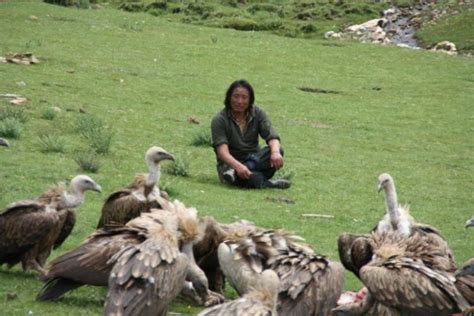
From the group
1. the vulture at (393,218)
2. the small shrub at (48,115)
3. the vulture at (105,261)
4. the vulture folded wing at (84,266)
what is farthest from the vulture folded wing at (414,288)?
the small shrub at (48,115)

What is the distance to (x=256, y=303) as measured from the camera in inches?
235

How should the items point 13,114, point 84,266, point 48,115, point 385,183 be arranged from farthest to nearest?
point 48,115, point 13,114, point 385,183, point 84,266

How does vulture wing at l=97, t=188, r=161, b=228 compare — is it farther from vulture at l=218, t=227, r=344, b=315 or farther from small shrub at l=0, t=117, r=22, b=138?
small shrub at l=0, t=117, r=22, b=138

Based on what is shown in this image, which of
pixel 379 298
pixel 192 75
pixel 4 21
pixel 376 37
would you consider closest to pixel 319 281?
pixel 379 298

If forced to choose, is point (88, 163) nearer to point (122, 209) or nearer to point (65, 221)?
point (122, 209)

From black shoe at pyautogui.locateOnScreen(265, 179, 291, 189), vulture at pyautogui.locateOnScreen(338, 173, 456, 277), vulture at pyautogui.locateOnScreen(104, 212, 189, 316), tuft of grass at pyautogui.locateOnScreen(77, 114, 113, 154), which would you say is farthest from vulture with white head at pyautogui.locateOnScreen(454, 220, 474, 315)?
tuft of grass at pyautogui.locateOnScreen(77, 114, 113, 154)

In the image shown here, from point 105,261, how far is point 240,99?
16.9 ft

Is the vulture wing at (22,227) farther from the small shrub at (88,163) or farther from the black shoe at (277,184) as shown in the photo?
the black shoe at (277,184)

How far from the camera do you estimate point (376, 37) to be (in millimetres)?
31828

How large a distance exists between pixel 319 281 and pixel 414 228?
6.99 feet

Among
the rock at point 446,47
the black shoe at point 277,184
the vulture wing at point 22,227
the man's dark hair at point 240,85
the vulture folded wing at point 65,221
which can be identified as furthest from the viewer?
the rock at point 446,47

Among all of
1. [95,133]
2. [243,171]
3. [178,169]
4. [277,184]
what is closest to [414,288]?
[243,171]

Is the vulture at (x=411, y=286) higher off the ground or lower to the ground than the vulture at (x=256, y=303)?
lower

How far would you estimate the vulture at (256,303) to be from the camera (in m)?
5.85
